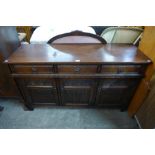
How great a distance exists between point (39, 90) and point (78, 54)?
58cm

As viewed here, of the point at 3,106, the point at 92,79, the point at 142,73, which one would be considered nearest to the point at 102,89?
the point at 92,79

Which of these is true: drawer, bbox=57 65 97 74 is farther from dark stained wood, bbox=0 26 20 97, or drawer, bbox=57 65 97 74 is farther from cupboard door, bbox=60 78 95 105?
dark stained wood, bbox=0 26 20 97

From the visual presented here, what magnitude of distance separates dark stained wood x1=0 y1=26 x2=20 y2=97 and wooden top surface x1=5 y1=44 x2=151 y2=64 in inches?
3.0

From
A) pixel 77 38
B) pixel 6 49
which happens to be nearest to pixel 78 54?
pixel 77 38

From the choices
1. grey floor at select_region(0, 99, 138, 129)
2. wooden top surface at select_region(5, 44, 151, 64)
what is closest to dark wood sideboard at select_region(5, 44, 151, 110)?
wooden top surface at select_region(5, 44, 151, 64)

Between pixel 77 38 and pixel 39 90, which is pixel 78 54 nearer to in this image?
pixel 77 38

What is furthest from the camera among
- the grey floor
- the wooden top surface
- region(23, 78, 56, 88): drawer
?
the grey floor

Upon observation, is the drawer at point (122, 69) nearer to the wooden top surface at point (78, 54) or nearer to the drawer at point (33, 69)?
the wooden top surface at point (78, 54)

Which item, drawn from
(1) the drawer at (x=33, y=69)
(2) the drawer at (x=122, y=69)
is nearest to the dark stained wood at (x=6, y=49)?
(1) the drawer at (x=33, y=69)

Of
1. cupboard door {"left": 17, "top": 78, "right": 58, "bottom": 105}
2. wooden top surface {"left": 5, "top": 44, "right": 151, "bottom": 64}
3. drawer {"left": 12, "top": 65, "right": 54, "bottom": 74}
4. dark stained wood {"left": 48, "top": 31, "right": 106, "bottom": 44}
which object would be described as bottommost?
cupboard door {"left": 17, "top": 78, "right": 58, "bottom": 105}

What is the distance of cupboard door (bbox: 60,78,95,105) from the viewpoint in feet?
4.23

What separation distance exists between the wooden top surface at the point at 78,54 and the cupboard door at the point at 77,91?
238mm

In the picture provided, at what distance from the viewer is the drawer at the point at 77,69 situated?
1.15m

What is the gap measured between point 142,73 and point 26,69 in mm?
1100
